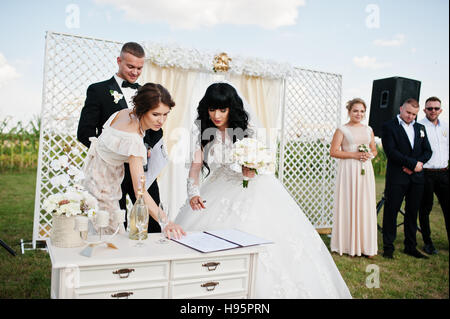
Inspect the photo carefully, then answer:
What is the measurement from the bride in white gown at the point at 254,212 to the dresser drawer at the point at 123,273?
2.33 feet

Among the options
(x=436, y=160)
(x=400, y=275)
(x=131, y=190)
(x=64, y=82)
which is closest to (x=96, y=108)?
(x=131, y=190)

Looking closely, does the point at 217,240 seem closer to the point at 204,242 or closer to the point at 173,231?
the point at 204,242

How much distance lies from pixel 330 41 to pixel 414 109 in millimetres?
1283

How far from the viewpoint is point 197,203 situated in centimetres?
268

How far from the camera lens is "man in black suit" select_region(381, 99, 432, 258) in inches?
177

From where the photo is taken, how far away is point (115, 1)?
572 cm

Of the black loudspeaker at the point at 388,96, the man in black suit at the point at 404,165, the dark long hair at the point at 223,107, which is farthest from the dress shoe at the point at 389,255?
the dark long hair at the point at 223,107

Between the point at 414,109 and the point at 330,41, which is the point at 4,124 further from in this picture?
the point at 414,109

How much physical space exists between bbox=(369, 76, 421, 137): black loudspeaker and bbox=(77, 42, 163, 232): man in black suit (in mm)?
4074

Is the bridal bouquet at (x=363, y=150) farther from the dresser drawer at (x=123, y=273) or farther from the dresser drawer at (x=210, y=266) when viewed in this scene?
the dresser drawer at (x=123, y=273)

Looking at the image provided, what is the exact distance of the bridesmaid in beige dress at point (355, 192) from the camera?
4.50 metres

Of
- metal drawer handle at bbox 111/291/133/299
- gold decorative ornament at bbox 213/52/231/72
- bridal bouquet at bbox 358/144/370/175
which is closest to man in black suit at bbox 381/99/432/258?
bridal bouquet at bbox 358/144/370/175

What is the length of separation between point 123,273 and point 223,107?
4.85 ft
